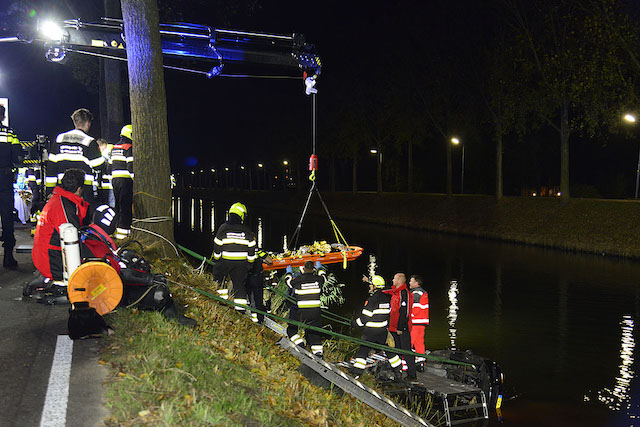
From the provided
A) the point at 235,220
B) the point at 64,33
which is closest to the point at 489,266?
the point at 235,220

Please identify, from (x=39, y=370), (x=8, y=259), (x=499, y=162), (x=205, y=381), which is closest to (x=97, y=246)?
(x=39, y=370)

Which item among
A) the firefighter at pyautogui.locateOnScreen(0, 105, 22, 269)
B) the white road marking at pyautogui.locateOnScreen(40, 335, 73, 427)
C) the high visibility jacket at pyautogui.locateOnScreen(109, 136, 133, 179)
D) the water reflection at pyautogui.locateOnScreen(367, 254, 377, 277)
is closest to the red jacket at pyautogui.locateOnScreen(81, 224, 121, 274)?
the white road marking at pyautogui.locateOnScreen(40, 335, 73, 427)

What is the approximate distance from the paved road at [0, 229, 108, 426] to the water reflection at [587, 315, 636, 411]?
8.13 metres

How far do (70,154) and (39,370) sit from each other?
4.00 meters

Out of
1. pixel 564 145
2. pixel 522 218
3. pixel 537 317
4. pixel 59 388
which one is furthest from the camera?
pixel 522 218

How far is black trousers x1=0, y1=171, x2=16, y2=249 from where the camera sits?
8.04m

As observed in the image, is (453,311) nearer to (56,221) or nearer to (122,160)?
(122,160)

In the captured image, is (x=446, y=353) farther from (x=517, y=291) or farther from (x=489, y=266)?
A: (x=489, y=266)

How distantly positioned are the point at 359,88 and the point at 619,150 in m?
22.3

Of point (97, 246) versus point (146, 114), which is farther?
point (146, 114)

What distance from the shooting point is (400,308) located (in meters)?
9.47

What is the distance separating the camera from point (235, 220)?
30.5ft

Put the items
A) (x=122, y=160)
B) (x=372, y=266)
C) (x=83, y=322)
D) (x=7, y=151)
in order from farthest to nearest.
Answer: (x=372, y=266) → (x=122, y=160) → (x=7, y=151) → (x=83, y=322)

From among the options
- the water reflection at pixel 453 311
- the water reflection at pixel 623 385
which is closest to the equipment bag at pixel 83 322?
the water reflection at pixel 623 385
